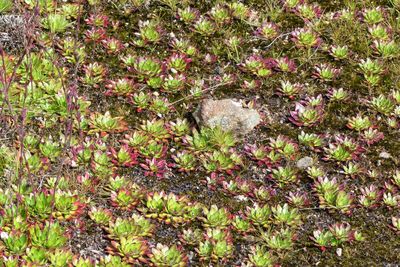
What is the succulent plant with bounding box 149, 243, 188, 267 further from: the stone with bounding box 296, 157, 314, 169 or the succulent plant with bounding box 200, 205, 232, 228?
the stone with bounding box 296, 157, 314, 169

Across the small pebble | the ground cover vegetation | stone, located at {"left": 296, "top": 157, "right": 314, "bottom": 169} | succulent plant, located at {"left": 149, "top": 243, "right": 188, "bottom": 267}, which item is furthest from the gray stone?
succulent plant, located at {"left": 149, "top": 243, "right": 188, "bottom": 267}

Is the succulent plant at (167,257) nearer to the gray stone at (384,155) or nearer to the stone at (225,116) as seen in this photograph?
the stone at (225,116)

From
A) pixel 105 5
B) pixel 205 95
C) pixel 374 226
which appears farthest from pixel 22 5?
pixel 374 226

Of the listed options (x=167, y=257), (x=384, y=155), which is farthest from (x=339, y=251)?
(x=167, y=257)

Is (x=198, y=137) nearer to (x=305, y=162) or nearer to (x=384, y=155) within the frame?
(x=305, y=162)

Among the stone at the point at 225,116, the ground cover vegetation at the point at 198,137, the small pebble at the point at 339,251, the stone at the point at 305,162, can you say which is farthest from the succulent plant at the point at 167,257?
the stone at the point at 305,162
